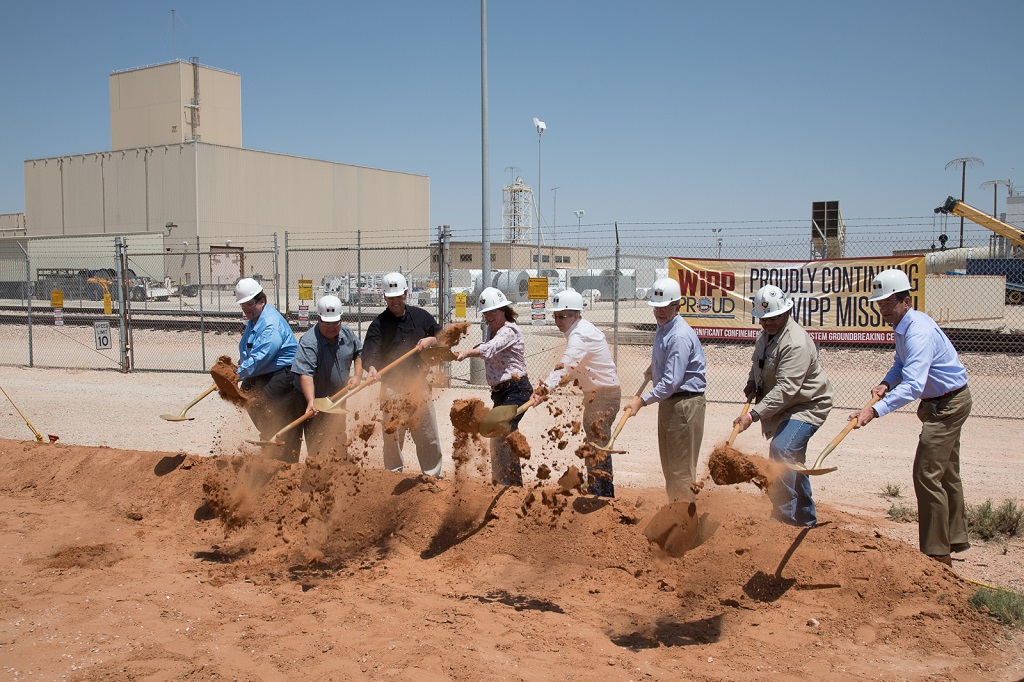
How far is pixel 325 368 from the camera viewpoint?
6.83 m

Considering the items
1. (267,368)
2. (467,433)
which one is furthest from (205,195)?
(467,433)

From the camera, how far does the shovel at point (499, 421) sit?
19.2 feet

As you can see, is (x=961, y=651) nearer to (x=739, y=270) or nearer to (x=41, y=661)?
(x=41, y=661)

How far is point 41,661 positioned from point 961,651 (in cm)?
495

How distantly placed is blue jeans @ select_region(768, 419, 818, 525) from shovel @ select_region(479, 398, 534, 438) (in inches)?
68.8

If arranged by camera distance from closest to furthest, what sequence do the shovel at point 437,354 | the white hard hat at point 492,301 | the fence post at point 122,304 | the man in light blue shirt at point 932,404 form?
the man in light blue shirt at point 932,404, the white hard hat at point 492,301, the shovel at point 437,354, the fence post at point 122,304

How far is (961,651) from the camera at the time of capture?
4367mm

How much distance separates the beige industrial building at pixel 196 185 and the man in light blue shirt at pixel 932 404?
42443 mm

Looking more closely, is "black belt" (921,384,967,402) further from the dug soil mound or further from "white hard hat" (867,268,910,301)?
the dug soil mound

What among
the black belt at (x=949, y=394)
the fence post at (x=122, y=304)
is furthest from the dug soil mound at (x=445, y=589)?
the fence post at (x=122, y=304)

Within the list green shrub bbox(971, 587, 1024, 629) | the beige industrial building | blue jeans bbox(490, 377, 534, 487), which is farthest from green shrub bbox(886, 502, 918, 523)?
the beige industrial building

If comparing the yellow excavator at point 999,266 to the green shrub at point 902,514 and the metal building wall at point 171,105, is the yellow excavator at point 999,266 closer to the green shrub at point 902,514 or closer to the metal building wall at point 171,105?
the green shrub at point 902,514

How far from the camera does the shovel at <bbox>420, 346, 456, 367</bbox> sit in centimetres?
696

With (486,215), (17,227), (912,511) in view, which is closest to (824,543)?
(912,511)
